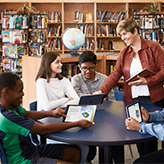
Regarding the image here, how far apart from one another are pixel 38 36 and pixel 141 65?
132 inches

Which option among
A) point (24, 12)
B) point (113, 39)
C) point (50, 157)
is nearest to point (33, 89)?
point (50, 157)

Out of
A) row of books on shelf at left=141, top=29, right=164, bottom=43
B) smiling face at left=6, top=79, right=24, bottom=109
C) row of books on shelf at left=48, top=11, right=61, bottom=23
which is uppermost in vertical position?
row of books on shelf at left=48, top=11, right=61, bottom=23

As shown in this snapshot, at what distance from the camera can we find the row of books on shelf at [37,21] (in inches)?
212

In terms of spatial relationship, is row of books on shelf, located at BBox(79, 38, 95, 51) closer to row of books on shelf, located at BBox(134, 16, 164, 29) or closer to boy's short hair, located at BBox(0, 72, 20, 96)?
row of books on shelf, located at BBox(134, 16, 164, 29)

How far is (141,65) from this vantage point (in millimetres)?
2539

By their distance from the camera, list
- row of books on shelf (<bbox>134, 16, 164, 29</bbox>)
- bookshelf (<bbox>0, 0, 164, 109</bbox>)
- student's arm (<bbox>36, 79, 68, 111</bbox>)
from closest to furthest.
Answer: student's arm (<bbox>36, 79, 68, 111</bbox>)
row of books on shelf (<bbox>134, 16, 164, 29</bbox>)
bookshelf (<bbox>0, 0, 164, 109</bbox>)

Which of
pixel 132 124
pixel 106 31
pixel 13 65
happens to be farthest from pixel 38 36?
pixel 132 124

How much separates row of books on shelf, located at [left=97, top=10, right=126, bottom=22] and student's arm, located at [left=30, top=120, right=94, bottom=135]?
Answer: 19.7 ft

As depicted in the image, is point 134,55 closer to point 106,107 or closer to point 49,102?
point 106,107

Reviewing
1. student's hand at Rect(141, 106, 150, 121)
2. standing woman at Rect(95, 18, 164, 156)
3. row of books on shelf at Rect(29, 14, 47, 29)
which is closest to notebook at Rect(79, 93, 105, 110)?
standing woman at Rect(95, 18, 164, 156)

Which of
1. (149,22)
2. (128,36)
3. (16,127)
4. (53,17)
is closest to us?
(16,127)

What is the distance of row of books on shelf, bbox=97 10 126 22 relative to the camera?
7.31 meters

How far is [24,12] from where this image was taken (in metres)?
5.52

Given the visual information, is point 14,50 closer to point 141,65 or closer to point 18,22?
point 18,22
